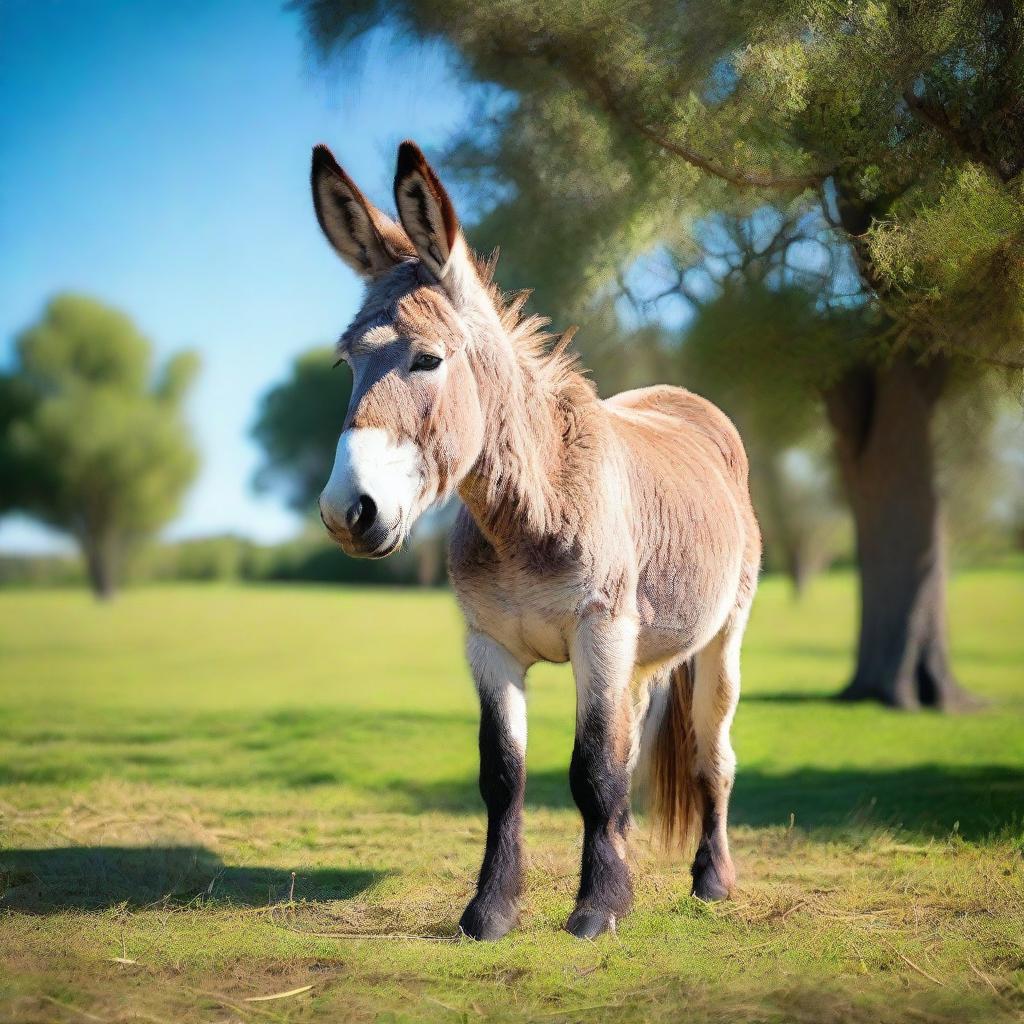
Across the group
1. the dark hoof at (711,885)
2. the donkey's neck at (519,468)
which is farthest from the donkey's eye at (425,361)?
the dark hoof at (711,885)

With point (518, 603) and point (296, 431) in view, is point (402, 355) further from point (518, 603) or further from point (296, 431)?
point (296, 431)

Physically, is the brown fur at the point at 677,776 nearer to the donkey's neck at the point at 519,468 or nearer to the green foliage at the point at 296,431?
the donkey's neck at the point at 519,468

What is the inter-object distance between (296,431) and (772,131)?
5367 cm

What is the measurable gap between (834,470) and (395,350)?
41.4 feet

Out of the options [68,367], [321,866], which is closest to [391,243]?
[321,866]

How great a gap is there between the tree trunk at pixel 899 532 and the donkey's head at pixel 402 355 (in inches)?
318

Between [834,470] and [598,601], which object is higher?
[834,470]

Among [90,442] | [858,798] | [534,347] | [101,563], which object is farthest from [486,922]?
[101,563]

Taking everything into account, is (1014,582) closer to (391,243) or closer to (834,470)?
(834,470)

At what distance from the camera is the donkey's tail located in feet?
16.8

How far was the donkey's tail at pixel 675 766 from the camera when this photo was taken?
5.12m

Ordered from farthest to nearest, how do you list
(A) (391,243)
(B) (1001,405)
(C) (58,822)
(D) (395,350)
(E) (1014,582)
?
(E) (1014,582) < (B) (1001,405) < (C) (58,822) < (A) (391,243) < (D) (395,350)

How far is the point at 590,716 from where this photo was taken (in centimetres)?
400

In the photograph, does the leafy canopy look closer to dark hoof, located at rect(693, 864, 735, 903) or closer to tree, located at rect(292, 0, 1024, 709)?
tree, located at rect(292, 0, 1024, 709)
